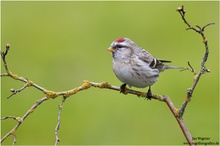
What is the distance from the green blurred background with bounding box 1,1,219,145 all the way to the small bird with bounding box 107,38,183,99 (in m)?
2.42

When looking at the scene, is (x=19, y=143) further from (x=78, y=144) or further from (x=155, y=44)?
(x=155, y=44)

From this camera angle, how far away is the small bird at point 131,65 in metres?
4.15

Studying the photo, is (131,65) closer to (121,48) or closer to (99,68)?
(121,48)

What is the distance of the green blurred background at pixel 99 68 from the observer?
715cm

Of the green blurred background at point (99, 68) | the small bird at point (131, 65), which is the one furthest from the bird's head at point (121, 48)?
the green blurred background at point (99, 68)

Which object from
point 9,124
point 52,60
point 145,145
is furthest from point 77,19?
point 145,145

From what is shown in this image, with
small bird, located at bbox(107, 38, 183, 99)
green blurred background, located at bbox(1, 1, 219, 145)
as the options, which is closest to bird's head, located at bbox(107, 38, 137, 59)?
small bird, located at bbox(107, 38, 183, 99)

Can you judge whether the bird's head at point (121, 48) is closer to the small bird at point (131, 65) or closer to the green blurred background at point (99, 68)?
the small bird at point (131, 65)

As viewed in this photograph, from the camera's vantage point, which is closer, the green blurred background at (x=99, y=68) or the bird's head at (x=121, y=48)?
the bird's head at (x=121, y=48)

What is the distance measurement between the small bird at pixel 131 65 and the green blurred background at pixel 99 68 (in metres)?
2.42

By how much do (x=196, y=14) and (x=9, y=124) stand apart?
5051 mm

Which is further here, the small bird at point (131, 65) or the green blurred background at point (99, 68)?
the green blurred background at point (99, 68)

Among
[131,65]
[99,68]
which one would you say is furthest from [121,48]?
[99,68]

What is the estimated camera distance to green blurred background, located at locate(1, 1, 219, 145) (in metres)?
7.15
